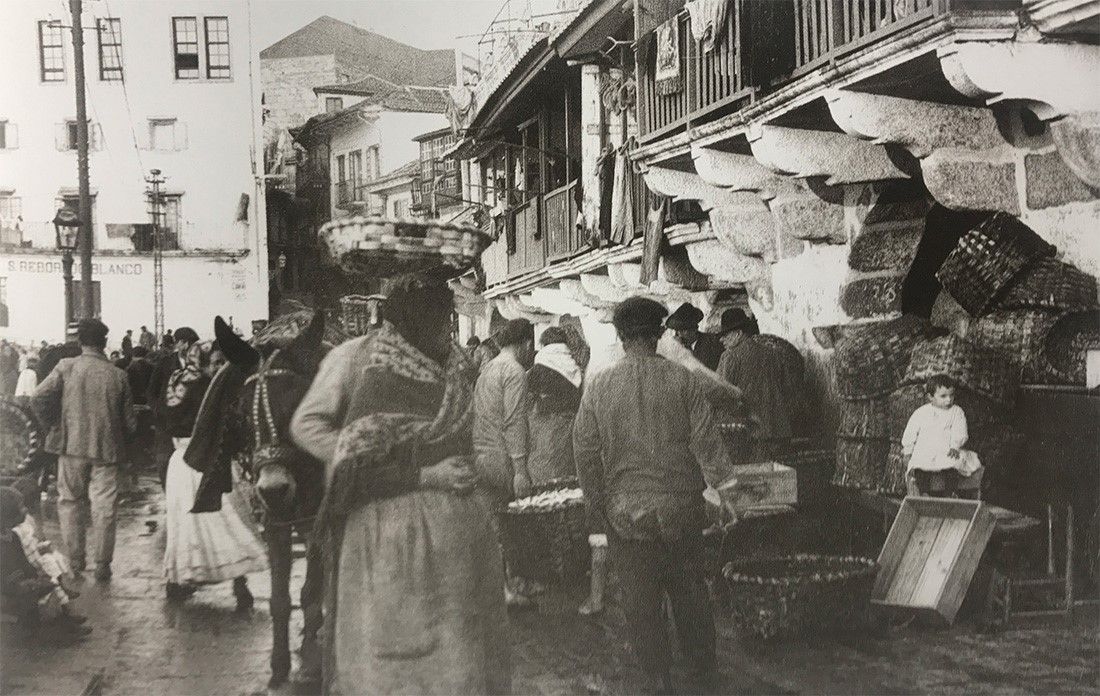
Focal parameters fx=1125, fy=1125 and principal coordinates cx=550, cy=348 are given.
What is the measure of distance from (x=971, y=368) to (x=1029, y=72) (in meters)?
1.06

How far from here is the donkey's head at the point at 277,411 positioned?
3463 millimetres

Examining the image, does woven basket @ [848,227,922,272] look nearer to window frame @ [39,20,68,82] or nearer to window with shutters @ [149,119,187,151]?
window with shutters @ [149,119,187,151]

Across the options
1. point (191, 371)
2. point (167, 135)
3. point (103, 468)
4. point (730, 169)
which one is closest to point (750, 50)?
point (730, 169)

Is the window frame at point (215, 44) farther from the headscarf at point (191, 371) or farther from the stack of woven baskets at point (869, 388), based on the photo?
the stack of woven baskets at point (869, 388)

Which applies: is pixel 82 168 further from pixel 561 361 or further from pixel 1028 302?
pixel 1028 302

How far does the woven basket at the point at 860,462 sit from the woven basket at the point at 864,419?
0.02 m

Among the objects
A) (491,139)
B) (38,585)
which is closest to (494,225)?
(491,139)

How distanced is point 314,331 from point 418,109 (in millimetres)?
1028

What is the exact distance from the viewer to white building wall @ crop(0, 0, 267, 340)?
3.79 meters

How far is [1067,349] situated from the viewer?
392 centimetres

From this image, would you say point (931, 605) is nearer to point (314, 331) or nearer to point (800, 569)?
point (800, 569)

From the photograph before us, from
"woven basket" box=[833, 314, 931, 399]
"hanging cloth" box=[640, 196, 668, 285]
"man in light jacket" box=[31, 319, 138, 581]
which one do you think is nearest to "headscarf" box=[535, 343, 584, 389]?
"hanging cloth" box=[640, 196, 668, 285]

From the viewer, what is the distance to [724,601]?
4.25m

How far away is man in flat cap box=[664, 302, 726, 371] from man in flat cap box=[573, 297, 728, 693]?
55 cm
